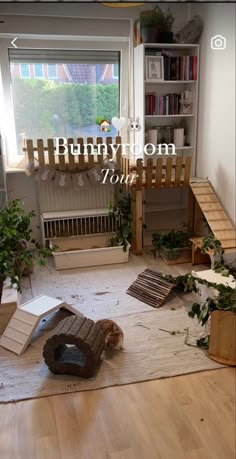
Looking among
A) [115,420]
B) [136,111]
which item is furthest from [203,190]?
[115,420]

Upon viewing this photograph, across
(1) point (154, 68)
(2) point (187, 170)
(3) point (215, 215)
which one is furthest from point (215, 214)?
(1) point (154, 68)

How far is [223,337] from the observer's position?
1.60 m

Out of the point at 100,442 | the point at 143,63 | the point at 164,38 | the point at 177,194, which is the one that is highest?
the point at 164,38

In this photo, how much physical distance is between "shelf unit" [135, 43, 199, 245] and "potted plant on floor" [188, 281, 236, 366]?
1.40 metres

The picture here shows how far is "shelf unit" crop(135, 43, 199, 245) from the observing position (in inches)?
106

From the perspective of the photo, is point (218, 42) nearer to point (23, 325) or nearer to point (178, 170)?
point (178, 170)

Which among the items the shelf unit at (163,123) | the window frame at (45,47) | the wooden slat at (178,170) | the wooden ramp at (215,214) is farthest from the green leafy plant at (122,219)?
the window frame at (45,47)

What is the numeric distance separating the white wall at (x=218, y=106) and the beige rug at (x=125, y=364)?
0.89m

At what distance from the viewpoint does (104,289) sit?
231 centimetres

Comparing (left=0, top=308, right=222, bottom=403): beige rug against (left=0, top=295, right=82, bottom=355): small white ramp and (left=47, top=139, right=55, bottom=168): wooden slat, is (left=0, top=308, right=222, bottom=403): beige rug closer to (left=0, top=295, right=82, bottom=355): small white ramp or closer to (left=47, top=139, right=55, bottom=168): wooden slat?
(left=0, top=295, right=82, bottom=355): small white ramp

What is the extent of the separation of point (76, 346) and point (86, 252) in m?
1.14

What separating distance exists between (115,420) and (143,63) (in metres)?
2.29

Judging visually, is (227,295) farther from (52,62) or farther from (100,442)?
(52,62)

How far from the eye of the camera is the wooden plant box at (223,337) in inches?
61.1
